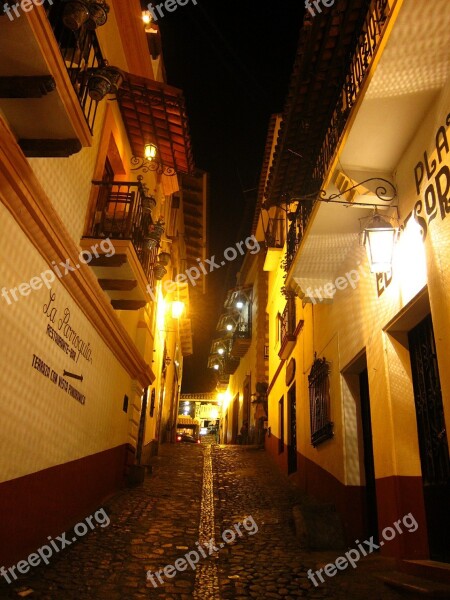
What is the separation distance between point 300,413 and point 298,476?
148 centimetres

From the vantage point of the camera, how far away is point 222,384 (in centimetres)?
3616

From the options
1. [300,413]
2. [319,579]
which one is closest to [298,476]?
[300,413]

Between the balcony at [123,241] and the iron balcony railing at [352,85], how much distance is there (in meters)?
3.05

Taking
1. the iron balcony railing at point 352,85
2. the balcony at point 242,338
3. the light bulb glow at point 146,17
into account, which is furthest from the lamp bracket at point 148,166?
the balcony at point 242,338

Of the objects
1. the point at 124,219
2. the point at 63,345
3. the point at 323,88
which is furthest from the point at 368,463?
the point at 323,88

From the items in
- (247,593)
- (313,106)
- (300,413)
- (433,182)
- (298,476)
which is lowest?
(247,593)

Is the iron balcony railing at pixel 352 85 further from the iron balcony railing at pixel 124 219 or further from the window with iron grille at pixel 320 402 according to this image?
the iron balcony railing at pixel 124 219

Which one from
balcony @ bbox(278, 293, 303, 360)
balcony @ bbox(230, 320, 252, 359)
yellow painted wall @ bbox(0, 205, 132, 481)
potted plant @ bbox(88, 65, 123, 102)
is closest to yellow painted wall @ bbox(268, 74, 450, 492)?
balcony @ bbox(278, 293, 303, 360)

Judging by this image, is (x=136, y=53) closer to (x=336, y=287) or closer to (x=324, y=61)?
(x=324, y=61)

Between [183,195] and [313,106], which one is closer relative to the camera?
[313,106]

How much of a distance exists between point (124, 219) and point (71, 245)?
6.03 feet

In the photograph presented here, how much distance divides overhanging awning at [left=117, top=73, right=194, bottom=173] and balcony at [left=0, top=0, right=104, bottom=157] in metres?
2.92

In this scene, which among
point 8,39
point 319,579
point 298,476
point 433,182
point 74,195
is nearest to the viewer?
point 8,39

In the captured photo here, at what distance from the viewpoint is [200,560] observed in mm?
5848
